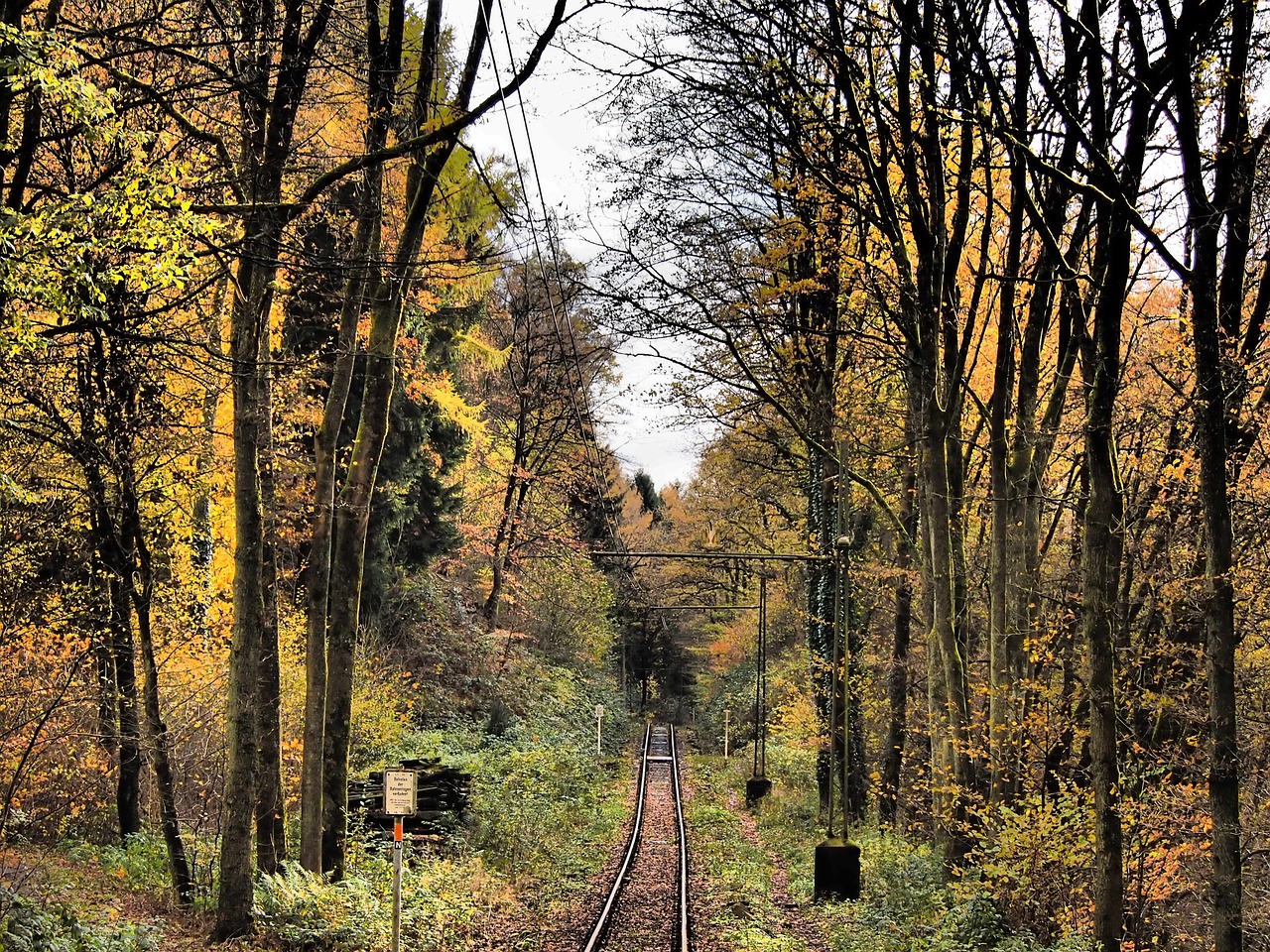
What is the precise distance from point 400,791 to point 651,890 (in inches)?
283

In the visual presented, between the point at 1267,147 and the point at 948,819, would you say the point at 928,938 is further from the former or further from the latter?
the point at 1267,147

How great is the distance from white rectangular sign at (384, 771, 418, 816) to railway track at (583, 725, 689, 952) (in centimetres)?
311

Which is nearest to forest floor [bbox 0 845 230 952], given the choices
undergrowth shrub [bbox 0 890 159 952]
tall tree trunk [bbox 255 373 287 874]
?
undergrowth shrub [bbox 0 890 159 952]

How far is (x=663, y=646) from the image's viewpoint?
66625 millimetres

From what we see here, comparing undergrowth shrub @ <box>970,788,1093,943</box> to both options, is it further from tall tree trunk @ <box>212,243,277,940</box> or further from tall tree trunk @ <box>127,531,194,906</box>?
tall tree trunk @ <box>127,531,194,906</box>

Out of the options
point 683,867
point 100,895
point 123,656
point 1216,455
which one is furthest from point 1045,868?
point 123,656

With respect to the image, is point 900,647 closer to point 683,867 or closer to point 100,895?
point 683,867

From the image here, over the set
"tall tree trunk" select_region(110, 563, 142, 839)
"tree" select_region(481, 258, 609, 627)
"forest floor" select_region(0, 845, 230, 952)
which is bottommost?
"forest floor" select_region(0, 845, 230, 952)

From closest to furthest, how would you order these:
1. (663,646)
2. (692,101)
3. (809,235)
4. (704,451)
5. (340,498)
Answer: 1. (340,498)
2. (692,101)
3. (809,235)
4. (704,451)
5. (663,646)

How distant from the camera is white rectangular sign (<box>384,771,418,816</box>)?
9883 mm

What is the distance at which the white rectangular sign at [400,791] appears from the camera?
9883 millimetres

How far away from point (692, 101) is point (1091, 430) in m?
6.95

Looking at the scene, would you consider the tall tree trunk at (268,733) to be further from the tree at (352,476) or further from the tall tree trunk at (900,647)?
the tall tree trunk at (900,647)

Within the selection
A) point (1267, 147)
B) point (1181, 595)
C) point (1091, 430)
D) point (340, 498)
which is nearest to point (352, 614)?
point (340, 498)
